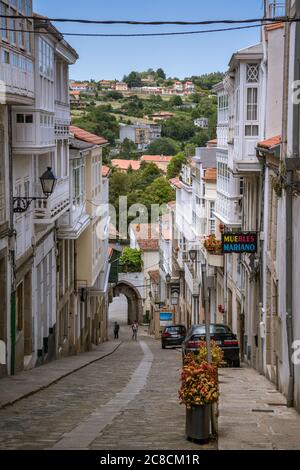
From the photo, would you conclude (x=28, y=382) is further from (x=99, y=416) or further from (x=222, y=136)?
(x=222, y=136)

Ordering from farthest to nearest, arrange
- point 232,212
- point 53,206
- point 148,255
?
point 148,255
point 232,212
point 53,206

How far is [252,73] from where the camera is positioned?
82.6ft

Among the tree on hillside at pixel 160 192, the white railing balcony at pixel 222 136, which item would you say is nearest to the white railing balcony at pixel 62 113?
the white railing balcony at pixel 222 136

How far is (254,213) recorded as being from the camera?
87.1 feet

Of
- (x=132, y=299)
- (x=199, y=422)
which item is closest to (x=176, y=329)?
(x=199, y=422)

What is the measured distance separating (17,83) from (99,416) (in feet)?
28.1

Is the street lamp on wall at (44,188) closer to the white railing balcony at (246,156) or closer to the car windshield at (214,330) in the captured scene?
the car windshield at (214,330)

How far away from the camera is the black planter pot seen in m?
9.88

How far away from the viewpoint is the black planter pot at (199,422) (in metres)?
9.88

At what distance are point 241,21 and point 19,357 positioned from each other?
13.2 meters

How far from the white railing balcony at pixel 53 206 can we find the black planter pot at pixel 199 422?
44.3 ft

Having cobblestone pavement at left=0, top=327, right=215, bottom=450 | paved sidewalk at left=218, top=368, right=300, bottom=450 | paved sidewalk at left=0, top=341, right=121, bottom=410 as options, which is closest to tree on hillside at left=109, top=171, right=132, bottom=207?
paved sidewalk at left=0, top=341, right=121, bottom=410

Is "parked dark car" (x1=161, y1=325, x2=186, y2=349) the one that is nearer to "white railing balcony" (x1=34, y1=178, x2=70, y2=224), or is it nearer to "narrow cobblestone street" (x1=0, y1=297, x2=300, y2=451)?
"white railing balcony" (x1=34, y1=178, x2=70, y2=224)

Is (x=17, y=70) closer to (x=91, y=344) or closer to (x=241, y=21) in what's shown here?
(x=241, y=21)
